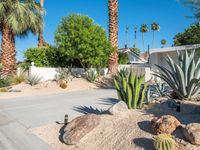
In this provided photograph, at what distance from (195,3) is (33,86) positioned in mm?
12367

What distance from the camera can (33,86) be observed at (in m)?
17.9

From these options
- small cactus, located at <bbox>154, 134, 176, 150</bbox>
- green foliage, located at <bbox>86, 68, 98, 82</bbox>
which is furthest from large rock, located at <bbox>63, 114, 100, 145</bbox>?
green foliage, located at <bbox>86, 68, 98, 82</bbox>

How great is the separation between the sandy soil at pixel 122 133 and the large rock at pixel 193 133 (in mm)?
84

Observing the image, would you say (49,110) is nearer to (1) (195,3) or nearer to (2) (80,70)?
(1) (195,3)

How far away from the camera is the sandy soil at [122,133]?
502 cm

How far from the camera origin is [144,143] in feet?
16.4

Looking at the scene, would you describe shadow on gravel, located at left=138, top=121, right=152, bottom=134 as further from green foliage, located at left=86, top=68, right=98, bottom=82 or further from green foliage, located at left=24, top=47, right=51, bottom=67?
green foliage, located at left=24, top=47, right=51, bottom=67

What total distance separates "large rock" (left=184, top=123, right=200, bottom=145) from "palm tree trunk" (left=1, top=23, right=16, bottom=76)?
1916 centimetres

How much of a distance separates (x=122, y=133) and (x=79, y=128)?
3.36ft

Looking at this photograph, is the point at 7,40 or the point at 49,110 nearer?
the point at 49,110

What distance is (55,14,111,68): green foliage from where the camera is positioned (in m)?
20.2

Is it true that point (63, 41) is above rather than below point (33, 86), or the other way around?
above

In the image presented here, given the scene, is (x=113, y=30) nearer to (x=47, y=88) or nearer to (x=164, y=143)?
(x=47, y=88)

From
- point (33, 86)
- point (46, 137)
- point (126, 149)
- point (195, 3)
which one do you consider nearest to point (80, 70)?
point (33, 86)
